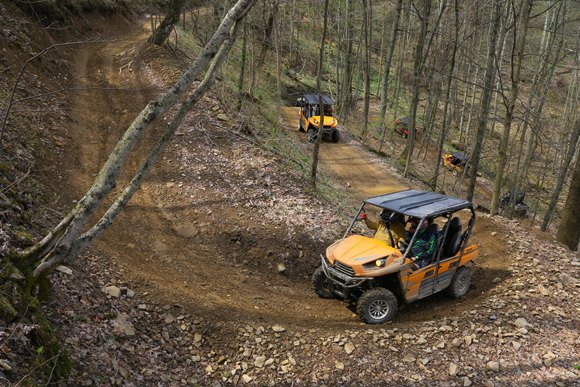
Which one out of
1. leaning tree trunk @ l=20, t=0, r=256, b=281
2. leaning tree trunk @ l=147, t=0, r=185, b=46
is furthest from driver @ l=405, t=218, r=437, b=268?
leaning tree trunk @ l=147, t=0, r=185, b=46

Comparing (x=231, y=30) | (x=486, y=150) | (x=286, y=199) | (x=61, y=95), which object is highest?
(x=231, y=30)

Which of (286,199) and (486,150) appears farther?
(486,150)

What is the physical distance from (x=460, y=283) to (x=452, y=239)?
3.08 ft

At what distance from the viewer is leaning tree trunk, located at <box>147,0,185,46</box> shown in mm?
18875

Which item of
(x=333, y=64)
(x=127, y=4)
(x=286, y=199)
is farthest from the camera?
(x=333, y=64)

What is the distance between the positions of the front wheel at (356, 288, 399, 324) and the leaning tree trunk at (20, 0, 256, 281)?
161 inches

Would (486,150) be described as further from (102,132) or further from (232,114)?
(102,132)

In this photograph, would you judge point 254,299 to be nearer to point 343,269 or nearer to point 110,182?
point 343,269

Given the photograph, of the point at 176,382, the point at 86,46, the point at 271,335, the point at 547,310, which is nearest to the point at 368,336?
the point at 271,335

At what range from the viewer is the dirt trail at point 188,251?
7.50 metres

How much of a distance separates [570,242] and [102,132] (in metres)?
13.5

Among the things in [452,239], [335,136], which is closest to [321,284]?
[452,239]

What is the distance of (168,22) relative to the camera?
1939 centimetres

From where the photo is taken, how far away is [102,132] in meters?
13.4
